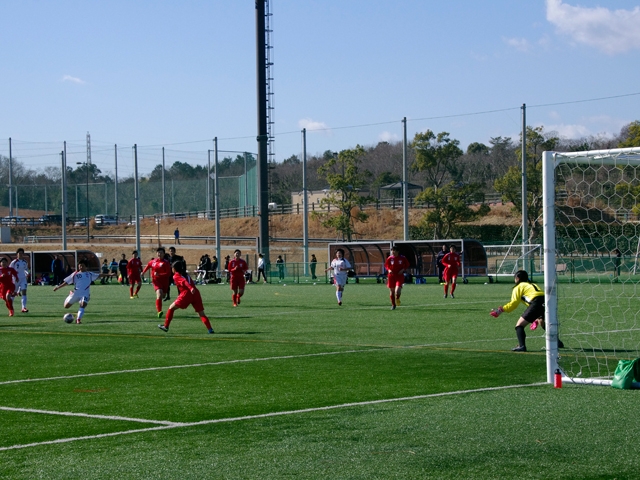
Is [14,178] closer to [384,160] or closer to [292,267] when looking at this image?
[384,160]

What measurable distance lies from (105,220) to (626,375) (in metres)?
87.4

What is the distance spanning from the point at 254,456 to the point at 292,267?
43.7m

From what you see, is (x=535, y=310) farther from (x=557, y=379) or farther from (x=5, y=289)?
(x=5, y=289)

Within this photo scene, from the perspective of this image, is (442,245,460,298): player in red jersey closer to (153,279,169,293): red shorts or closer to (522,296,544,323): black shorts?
(153,279,169,293): red shorts

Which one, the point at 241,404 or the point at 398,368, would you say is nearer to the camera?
the point at 241,404

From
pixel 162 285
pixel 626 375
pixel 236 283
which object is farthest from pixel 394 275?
pixel 626 375

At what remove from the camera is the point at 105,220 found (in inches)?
3659

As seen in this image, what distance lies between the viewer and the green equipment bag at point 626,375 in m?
9.54

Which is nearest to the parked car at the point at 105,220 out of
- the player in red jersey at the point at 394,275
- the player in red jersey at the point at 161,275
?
the player in red jersey at the point at 161,275

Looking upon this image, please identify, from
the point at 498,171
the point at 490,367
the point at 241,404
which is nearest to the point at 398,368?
the point at 490,367

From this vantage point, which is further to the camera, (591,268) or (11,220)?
(11,220)

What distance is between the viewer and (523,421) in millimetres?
8016

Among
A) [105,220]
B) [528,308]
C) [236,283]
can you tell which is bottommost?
[236,283]

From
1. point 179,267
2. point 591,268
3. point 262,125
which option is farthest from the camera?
point 262,125
